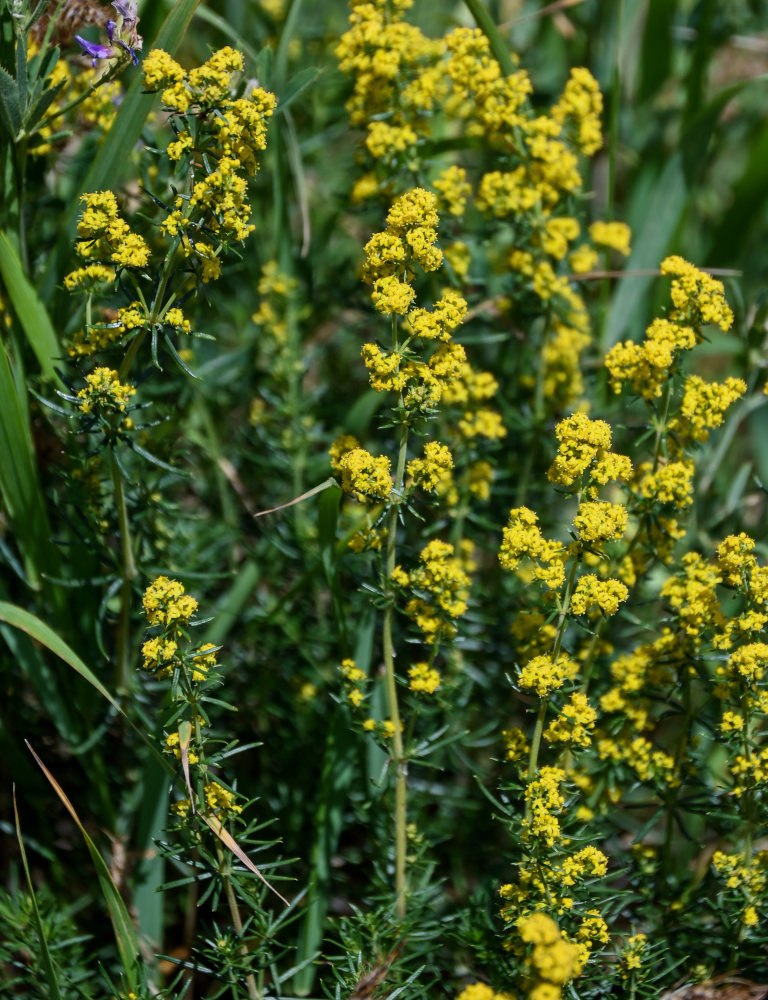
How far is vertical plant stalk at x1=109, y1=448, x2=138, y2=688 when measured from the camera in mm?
2500

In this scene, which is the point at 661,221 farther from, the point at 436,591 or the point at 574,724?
the point at 574,724

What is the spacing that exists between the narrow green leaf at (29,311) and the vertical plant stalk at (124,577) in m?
0.31

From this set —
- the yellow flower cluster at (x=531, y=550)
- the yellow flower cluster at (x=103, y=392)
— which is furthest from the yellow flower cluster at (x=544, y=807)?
the yellow flower cluster at (x=103, y=392)

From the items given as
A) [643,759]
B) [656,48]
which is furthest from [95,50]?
[656,48]

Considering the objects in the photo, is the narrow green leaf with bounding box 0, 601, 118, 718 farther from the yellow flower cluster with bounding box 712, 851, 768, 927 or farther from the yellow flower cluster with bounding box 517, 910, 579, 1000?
the yellow flower cluster with bounding box 712, 851, 768, 927

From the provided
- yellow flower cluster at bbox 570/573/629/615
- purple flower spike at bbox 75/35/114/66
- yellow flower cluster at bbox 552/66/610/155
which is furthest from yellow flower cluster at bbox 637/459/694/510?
purple flower spike at bbox 75/35/114/66

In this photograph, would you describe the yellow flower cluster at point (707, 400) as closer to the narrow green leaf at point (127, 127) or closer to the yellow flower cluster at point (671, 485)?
the yellow flower cluster at point (671, 485)

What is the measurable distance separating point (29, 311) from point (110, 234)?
57 centimetres

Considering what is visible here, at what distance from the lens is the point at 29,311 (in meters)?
2.70

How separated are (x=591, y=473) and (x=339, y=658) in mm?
1278

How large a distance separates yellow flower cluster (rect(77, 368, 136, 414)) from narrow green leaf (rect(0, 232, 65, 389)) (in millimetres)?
311

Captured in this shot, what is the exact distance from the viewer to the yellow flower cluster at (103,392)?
90.7 inches

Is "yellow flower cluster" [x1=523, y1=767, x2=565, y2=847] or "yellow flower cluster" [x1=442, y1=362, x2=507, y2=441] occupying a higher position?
"yellow flower cluster" [x1=442, y1=362, x2=507, y2=441]

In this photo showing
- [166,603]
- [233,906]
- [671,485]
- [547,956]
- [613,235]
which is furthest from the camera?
[613,235]
